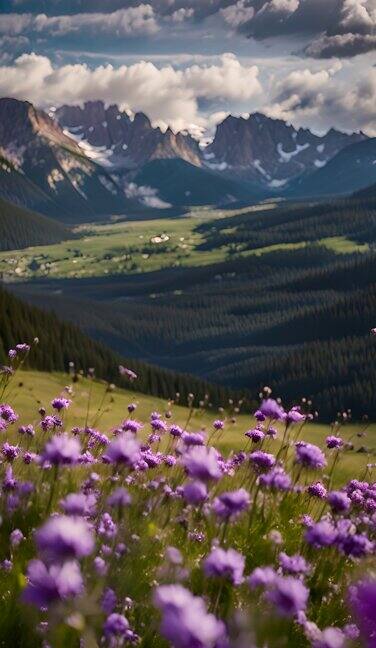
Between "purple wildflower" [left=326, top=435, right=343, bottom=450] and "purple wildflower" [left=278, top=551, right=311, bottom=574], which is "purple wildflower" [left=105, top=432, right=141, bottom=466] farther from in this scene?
"purple wildflower" [left=326, top=435, right=343, bottom=450]

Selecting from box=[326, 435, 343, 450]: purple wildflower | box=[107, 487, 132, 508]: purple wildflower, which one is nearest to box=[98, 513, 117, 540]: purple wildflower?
box=[107, 487, 132, 508]: purple wildflower

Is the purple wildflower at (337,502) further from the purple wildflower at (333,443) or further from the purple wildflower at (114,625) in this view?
the purple wildflower at (333,443)

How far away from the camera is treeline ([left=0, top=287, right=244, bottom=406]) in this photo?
425 ft

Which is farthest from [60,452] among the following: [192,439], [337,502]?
[192,439]

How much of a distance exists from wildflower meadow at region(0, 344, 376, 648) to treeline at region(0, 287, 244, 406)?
10366 cm

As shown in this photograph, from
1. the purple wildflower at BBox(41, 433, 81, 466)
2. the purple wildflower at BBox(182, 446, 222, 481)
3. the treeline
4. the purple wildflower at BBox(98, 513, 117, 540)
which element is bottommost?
the treeline

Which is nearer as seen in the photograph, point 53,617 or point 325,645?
point 53,617

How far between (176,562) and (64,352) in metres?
142

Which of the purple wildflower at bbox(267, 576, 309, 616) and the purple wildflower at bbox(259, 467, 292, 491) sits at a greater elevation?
the purple wildflower at bbox(267, 576, 309, 616)

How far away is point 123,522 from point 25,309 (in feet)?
457

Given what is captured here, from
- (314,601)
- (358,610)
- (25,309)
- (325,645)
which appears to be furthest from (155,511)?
(25,309)

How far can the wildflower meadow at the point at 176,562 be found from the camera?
136 inches

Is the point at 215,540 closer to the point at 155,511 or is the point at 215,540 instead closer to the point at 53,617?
the point at 155,511

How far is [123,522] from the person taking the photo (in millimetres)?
6551
